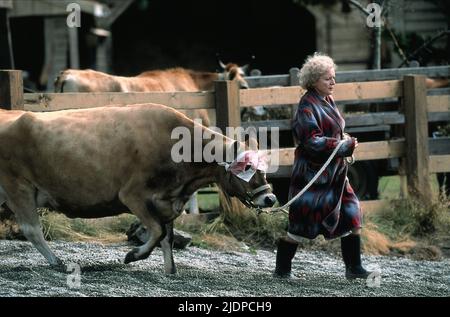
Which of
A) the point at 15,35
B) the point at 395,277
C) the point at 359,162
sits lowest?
the point at 395,277

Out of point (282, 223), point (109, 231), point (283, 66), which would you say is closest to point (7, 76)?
point (109, 231)

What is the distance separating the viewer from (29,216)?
8695mm

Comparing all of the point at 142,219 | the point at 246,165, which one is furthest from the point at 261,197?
the point at 142,219

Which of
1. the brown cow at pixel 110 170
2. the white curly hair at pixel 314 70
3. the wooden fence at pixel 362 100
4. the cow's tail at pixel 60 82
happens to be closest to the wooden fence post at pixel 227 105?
the wooden fence at pixel 362 100

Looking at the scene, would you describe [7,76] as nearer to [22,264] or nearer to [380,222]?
[22,264]

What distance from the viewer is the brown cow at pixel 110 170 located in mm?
8422

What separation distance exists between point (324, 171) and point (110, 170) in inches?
69.1

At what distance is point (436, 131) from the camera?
581 inches

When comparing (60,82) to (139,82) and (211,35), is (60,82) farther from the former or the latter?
(211,35)

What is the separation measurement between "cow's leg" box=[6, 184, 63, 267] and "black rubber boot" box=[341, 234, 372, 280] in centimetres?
237

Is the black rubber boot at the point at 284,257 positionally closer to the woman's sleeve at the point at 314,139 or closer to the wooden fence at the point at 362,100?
the woman's sleeve at the point at 314,139

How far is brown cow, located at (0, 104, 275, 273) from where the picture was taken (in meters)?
8.42

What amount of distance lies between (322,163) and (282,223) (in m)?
2.83

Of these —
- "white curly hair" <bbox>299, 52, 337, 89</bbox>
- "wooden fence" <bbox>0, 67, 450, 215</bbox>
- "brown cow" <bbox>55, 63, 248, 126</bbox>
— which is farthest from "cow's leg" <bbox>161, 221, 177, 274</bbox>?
"brown cow" <bbox>55, 63, 248, 126</bbox>
